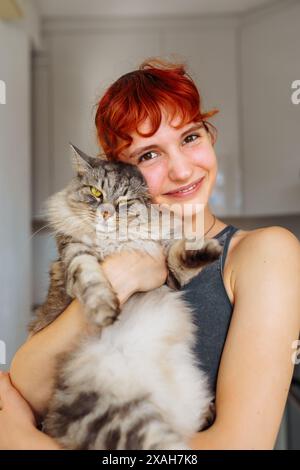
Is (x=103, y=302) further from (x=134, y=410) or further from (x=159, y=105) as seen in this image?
(x=159, y=105)

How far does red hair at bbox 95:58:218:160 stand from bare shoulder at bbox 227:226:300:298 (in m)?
0.25

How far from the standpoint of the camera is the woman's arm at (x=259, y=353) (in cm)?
68

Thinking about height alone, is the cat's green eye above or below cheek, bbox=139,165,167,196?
below

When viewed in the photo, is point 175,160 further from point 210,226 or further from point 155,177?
point 210,226

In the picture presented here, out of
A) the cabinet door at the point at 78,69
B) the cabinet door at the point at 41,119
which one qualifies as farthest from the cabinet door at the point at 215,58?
the cabinet door at the point at 41,119

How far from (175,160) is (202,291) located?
0.25 metres

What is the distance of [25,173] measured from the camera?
154 cm

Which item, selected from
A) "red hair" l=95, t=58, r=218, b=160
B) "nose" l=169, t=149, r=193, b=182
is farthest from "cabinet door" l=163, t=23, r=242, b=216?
"nose" l=169, t=149, r=193, b=182

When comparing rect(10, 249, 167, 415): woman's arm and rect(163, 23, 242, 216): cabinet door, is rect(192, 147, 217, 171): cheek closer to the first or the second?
rect(10, 249, 167, 415): woman's arm

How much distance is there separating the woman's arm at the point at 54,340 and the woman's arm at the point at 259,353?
0.18m

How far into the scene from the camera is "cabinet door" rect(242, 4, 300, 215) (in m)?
1.57

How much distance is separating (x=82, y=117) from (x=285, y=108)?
82 centimetres

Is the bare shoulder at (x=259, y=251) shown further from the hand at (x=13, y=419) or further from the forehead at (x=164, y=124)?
the hand at (x=13, y=419)

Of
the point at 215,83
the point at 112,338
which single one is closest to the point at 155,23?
the point at 215,83
